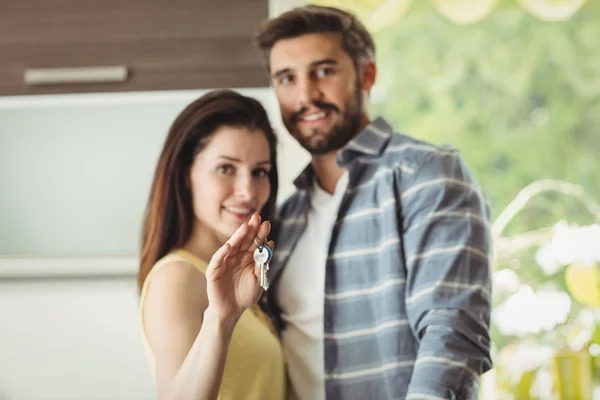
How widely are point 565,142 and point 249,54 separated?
3.39 ft

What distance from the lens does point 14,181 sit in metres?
1.82

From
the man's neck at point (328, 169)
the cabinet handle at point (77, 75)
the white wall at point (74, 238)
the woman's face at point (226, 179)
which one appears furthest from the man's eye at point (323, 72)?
the cabinet handle at point (77, 75)

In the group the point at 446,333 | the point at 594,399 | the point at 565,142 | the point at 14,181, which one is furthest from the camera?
the point at 565,142

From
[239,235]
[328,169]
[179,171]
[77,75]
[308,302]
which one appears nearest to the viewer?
[239,235]

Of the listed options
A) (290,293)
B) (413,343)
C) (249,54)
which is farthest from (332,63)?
(413,343)

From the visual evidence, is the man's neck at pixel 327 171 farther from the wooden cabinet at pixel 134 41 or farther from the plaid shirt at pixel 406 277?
the wooden cabinet at pixel 134 41

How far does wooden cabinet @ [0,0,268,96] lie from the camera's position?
5.73ft

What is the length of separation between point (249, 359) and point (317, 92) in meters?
0.53

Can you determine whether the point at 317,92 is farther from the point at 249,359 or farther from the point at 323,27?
the point at 249,359

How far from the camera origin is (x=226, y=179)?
4.44ft

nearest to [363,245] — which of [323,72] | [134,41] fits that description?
[323,72]

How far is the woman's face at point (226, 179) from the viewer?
1350 millimetres

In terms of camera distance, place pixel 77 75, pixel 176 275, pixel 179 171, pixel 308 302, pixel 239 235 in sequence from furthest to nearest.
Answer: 1. pixel 77 75
2. pixel 308 302
3. pixel 179 171
4. pixel 176 275
5. pixel 239 235

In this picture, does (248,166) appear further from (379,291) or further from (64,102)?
(64,102)
